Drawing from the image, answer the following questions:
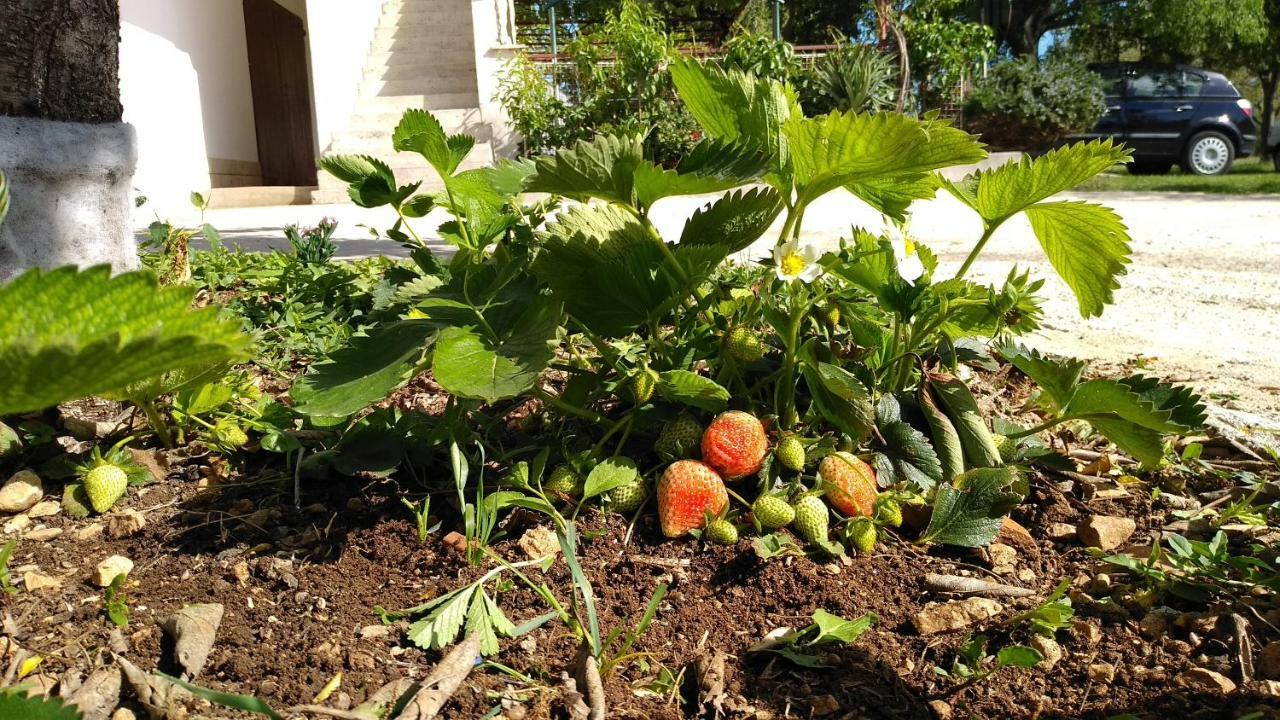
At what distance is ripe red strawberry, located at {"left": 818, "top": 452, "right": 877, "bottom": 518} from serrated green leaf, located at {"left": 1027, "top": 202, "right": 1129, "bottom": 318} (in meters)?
0.41

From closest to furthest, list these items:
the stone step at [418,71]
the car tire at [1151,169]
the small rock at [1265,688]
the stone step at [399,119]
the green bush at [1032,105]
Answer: the small rock at [1265,688]
the stone step at [399,119]
the stone step at [418,71]
the green bush at [1032,105]
the car tire at [1151,169]

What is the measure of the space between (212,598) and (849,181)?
1.00 metres

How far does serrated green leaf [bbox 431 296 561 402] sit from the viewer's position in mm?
1054

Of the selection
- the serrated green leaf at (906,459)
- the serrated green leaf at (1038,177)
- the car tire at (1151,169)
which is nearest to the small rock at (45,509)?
the serrated green leaf at (906,459)

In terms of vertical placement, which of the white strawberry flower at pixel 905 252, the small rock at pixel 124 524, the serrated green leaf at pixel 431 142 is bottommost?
the small rock at pixel 124 524

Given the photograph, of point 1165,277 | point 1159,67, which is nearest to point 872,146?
point 1165,277

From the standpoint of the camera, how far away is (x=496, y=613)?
1.09 meters

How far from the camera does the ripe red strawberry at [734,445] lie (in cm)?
128

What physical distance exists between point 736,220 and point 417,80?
1096cm

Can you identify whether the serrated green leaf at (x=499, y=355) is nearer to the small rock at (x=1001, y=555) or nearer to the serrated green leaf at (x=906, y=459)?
the serrated green leaf at (x=906, y=459)

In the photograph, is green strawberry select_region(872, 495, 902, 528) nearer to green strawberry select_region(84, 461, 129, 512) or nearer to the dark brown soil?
the dark brown soil

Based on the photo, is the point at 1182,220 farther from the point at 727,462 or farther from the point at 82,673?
the point at 82,673

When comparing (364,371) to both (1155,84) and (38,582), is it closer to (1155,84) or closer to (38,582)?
(38,582)

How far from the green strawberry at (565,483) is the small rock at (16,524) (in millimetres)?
747
